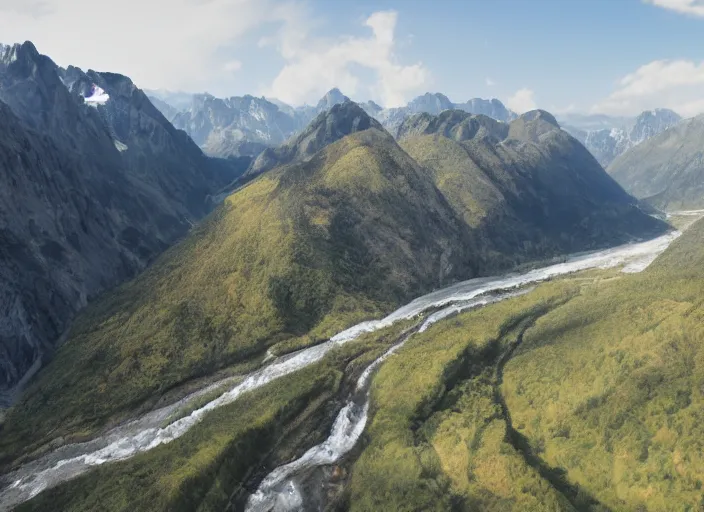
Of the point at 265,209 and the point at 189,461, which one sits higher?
the point at 265,209

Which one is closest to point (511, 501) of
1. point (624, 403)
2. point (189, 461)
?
point (624, 403)

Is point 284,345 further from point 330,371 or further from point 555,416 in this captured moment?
point 555,416

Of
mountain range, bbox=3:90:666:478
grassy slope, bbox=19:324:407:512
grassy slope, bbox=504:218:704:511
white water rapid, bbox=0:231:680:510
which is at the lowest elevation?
grassy slope, bbox=504:218:704:511

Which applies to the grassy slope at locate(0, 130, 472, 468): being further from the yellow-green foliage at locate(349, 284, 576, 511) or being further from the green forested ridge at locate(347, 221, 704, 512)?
the green forested ridge at locate(347, 221, 704, 512)

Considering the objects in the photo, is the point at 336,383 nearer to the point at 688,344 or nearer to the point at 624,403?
the point at 624,403

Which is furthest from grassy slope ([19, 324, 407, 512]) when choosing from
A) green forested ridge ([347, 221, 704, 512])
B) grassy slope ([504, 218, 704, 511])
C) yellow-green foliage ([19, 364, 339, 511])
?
grassy slope ([504, 218, 704, 511])

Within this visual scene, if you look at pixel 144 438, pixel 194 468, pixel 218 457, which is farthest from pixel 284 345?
pixel 194 468
